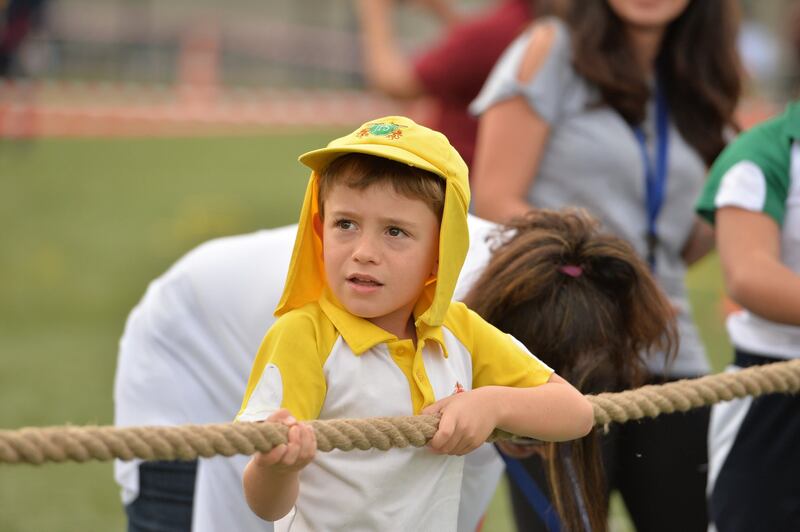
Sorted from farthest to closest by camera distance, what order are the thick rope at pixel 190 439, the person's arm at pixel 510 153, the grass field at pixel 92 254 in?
the grass field at pixel 92 254 → the person's arm at pixel 510 153 → the thick rope at pixel 190 439

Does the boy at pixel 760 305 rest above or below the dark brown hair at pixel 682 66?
below

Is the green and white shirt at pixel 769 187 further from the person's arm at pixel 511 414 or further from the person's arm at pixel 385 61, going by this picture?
the person's arm at pixel 385 61

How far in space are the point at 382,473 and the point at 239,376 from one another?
969 mm

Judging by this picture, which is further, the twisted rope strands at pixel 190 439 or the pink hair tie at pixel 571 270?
the pink hair tie at pixel 571 270

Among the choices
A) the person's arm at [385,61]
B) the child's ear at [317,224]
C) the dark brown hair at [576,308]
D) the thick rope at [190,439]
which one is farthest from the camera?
the person's arm at [385,61]

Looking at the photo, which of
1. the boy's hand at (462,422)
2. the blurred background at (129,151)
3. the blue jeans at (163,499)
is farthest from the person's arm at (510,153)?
the boy's hand at (462,422)

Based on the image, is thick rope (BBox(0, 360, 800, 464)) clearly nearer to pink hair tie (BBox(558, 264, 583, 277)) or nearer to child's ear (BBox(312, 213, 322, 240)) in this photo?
child's ear (BBox(312, 213, 322, 240))

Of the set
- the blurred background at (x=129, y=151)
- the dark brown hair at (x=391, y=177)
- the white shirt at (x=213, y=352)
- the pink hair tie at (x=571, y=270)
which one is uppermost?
the dark brown hair at (x=391, y=177)

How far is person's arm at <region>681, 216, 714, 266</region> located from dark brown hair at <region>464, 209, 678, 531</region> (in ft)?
3.04

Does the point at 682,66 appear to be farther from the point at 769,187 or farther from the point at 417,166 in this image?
the point at 417,166

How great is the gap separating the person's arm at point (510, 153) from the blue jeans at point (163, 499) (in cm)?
100

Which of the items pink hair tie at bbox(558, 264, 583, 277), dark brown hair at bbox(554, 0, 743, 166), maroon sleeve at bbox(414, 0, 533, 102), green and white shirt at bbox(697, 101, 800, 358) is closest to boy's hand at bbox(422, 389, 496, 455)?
pink hair tie at bbox(558, 264, 583, 277)

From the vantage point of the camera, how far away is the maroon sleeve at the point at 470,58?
4773 millimetres

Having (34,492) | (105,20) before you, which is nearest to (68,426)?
(34,492)
